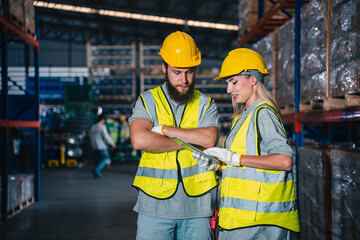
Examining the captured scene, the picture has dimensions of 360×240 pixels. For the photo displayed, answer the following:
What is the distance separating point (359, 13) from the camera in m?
3.71

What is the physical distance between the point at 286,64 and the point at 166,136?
379cm

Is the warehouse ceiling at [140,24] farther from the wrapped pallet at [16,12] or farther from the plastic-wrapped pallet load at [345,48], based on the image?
the plastic-wrapped pallet load at [345,48]

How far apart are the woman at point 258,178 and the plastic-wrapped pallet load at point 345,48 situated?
5.74 ft

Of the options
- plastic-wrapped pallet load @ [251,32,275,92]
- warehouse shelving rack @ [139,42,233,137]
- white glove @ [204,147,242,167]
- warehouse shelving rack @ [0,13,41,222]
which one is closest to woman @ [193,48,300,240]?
white glove @ [204,147,242,167]

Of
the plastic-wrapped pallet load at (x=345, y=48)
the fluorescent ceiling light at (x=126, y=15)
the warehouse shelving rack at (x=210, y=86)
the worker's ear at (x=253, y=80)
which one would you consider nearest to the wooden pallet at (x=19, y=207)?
the plastic-wrapped pallet load at (x=345, y=48)

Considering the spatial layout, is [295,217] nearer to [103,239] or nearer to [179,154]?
[179,154]

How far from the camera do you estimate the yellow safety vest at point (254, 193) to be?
2379 mm

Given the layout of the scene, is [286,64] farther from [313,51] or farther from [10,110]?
[10,110]

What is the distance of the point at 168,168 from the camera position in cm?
269

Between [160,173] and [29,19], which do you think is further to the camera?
[29,19]

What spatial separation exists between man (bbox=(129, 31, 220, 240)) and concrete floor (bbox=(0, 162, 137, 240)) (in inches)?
140

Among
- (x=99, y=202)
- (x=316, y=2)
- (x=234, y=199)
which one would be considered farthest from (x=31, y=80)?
(x=234, y=199)

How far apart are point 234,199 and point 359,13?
7.67ft

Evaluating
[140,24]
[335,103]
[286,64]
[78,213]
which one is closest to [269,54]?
[286,64]
